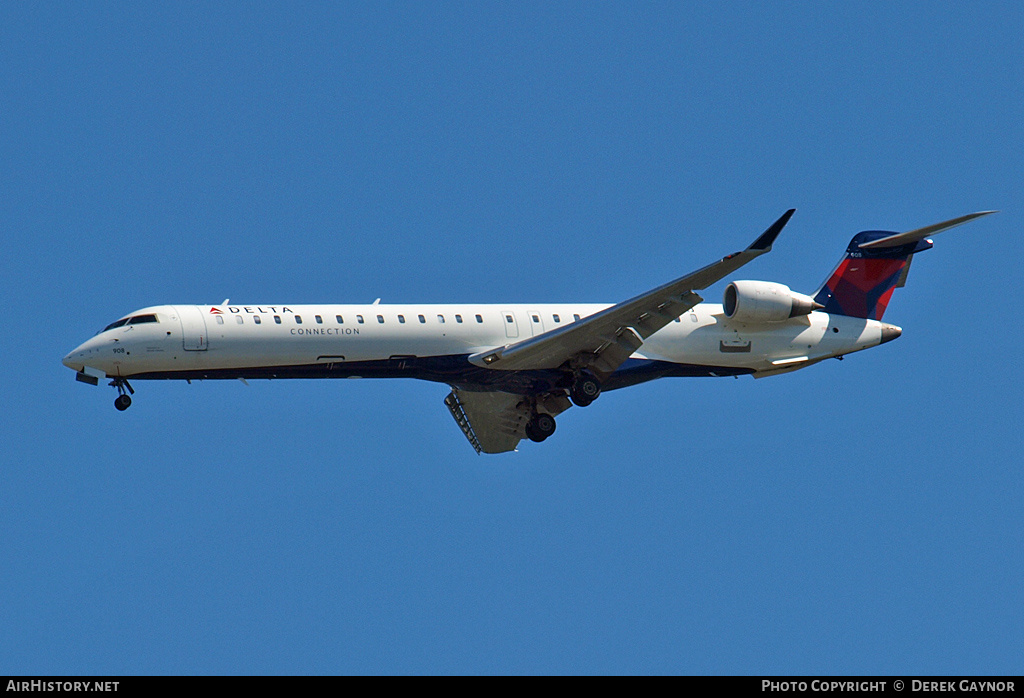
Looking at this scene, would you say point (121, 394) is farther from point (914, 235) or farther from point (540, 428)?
point (914, 235)

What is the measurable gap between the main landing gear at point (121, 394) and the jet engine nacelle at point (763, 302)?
12.9 meters

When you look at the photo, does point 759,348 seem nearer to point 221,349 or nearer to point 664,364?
point 664,364

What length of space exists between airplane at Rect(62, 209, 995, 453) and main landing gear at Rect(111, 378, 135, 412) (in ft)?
0.09

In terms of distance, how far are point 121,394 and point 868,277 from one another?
16.9 metres

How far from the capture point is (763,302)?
90.9ft

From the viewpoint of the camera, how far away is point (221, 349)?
83.2 ft

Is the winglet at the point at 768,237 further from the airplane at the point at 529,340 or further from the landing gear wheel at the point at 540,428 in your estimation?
the landing gear wheel at the point at 540,428

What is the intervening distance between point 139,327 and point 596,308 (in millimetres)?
9799

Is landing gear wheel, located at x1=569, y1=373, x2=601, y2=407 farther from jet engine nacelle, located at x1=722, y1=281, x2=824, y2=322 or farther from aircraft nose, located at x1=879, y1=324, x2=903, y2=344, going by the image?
aircraft nose, located at x1=879, y1=324, x2=903, y2=344

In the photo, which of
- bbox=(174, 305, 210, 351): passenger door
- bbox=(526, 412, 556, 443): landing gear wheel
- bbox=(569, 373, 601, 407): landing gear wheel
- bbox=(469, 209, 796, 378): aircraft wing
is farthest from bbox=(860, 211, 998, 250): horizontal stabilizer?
bbox=(174, 305, 210, 351): passenger door

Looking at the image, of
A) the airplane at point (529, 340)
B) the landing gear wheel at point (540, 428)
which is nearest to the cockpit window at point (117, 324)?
the airplane at point (529, 340)
